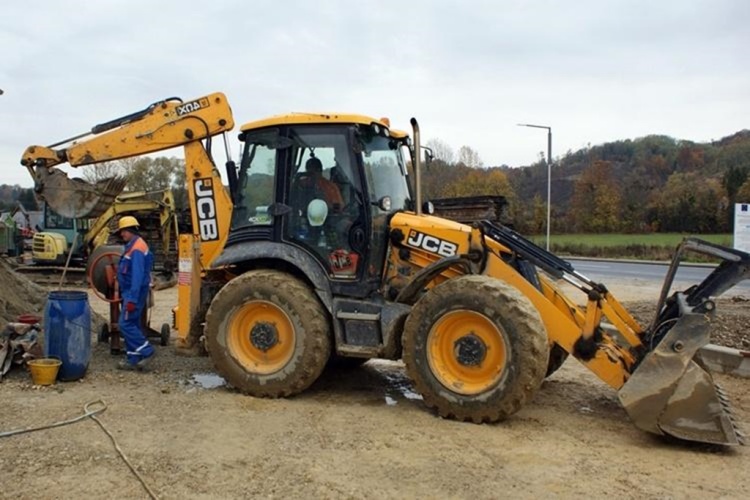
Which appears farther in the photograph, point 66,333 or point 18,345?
point 18,345

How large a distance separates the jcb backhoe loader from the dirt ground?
1.16ft

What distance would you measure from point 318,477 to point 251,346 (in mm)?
2416

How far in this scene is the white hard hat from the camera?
6.70m

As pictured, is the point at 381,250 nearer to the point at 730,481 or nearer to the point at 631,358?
the point at 631,358

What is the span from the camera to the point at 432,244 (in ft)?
21.2

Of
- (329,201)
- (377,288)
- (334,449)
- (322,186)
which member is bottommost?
(334,449)

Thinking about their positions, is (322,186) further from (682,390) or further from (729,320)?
(729,320)

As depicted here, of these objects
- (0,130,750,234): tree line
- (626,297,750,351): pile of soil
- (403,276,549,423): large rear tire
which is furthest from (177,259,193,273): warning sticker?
(0,130,750,234): tree line

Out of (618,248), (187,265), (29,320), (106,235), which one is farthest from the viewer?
(618,248)

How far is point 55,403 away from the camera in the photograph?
6.12 metres

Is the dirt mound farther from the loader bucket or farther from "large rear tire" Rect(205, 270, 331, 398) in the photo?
"large rear tire" Rect(205, 270, 331, 398)

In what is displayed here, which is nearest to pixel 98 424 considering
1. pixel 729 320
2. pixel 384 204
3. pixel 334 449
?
pixel 334 449

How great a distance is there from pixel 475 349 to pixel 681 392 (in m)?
1.61

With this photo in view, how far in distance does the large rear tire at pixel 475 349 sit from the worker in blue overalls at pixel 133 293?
314 centimetres
